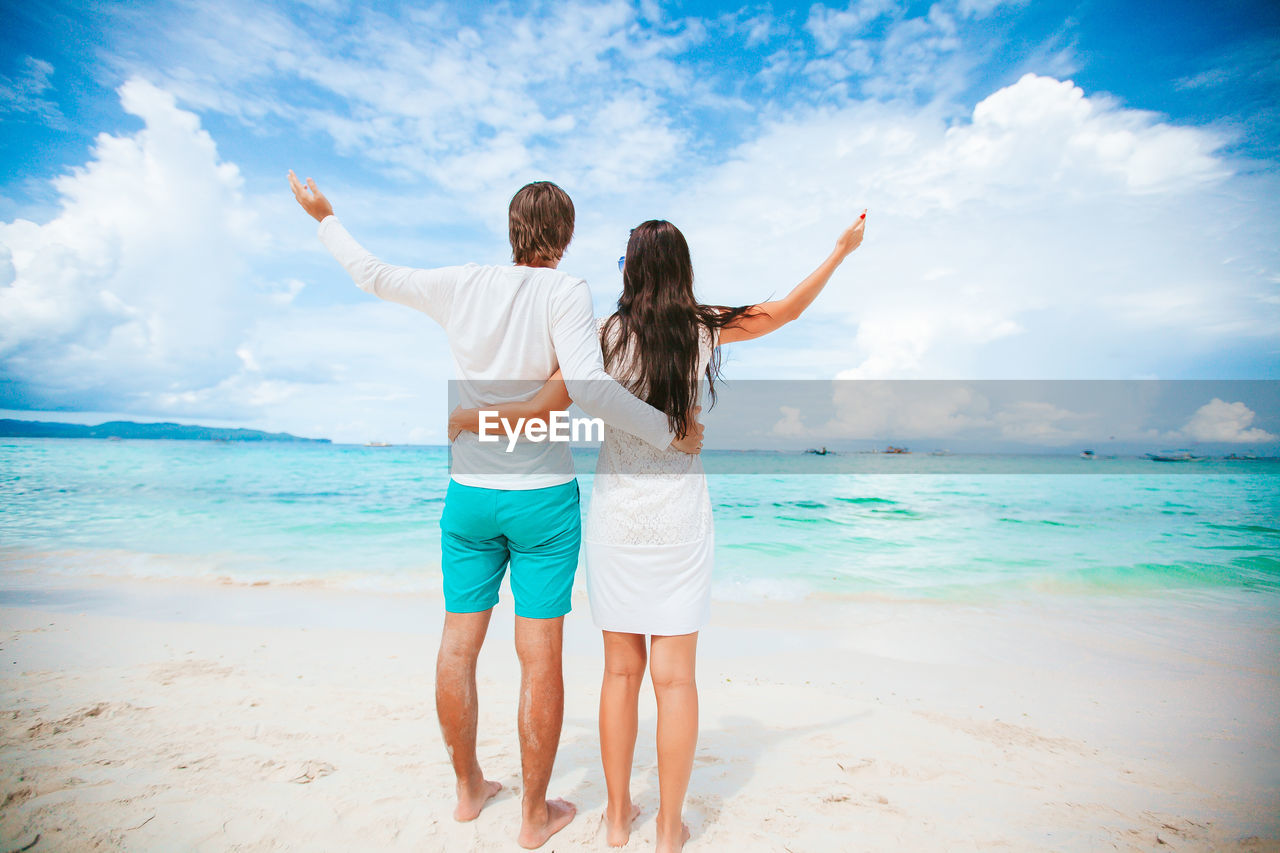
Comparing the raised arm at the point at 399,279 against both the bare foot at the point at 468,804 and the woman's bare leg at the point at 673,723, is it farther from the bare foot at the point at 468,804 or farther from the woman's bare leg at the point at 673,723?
the bare foot at the point at 468,804

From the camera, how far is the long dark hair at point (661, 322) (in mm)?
1812

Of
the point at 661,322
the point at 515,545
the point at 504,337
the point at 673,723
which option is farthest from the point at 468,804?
the point at 661,322

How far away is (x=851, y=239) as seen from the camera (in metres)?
2.00

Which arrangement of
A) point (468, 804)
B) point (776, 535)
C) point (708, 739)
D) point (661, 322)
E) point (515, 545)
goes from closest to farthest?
point (661, 322) < point (515, 545) < point (468, 804) < point (708, 739) < point (776, 535)

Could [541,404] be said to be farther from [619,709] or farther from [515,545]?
[619,709]

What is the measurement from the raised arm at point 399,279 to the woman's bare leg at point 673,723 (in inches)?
52.9

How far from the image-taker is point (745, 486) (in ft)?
65.2

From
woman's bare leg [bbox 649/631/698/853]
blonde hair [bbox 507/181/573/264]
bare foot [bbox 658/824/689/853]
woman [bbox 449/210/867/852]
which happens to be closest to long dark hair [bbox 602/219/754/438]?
woman [bbox 449/210/867/852]

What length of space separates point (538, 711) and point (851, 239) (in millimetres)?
1948

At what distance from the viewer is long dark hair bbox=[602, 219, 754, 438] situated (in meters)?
1.81

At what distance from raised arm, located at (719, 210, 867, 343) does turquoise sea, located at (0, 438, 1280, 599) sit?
5.56 m

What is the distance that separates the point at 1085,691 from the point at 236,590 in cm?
792

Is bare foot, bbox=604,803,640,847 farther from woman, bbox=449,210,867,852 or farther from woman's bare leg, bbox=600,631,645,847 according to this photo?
woman, bbox=449,210,867,852

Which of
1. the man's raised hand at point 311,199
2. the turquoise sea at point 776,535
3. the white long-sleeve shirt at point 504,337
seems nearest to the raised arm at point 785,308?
the white long-sleeve shirt at point 504,337
